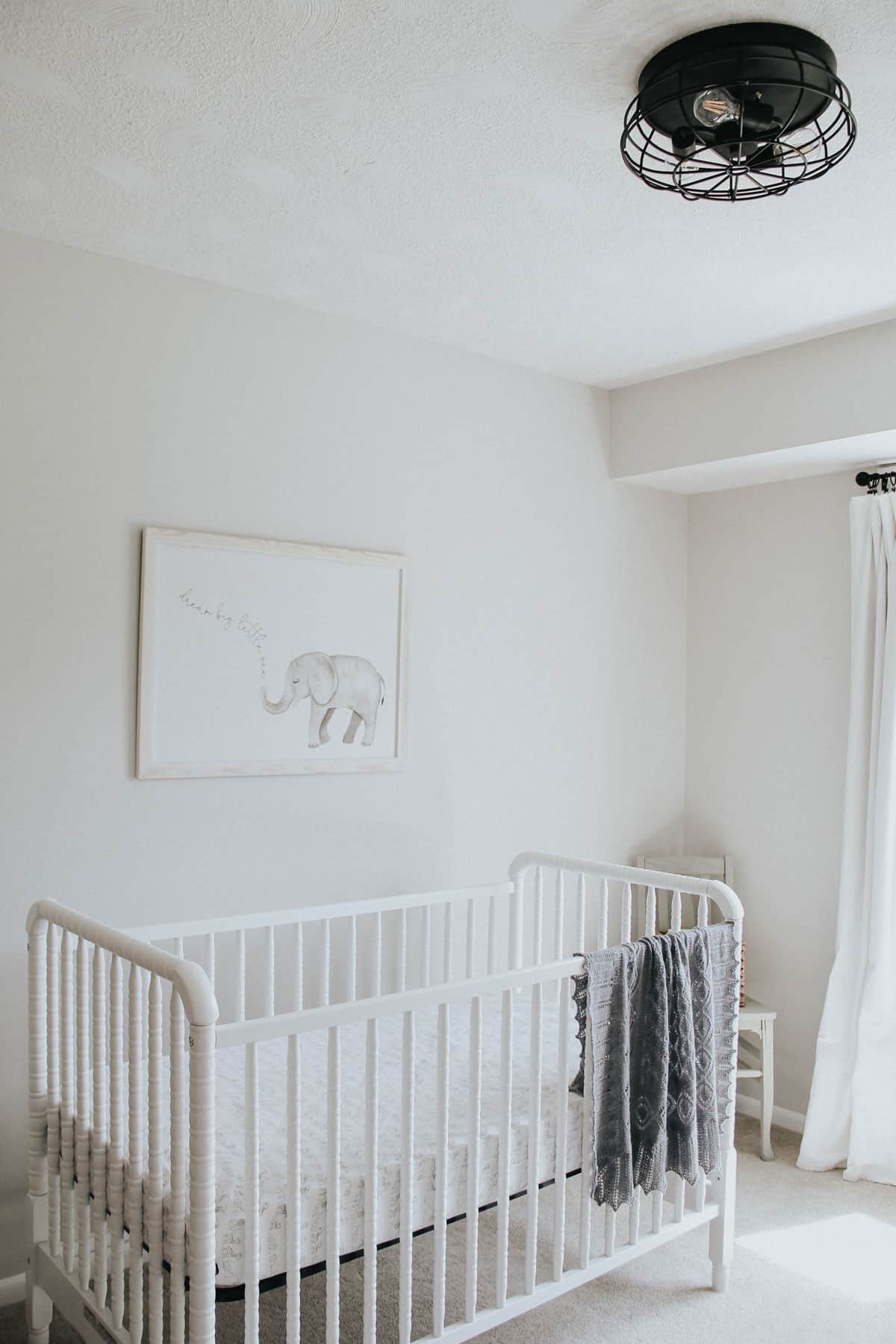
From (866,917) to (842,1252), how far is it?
943 millimetres

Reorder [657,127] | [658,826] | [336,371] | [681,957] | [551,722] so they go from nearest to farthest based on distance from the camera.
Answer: [657,127], [681,957], [336,371], [551,722], [658,826]

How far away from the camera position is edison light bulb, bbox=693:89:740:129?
5.77 feet

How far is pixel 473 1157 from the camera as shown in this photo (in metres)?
2.11

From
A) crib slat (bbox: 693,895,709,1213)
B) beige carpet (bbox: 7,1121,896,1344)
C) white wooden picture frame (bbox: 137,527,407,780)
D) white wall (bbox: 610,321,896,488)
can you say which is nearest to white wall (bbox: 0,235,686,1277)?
white wooden picture frame (bbox: 137,527,407,780)

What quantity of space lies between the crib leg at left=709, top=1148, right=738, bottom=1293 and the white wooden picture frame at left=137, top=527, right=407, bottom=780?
1.34 m

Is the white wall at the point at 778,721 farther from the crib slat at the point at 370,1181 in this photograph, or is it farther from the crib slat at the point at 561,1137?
the crib slat at the point at 370,1181

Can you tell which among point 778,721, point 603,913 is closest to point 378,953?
point 603,913

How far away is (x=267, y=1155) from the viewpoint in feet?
6.69

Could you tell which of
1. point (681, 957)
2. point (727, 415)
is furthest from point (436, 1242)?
point (727, 415)

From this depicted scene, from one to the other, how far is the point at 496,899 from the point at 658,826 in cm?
83

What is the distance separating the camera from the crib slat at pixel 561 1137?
229cm

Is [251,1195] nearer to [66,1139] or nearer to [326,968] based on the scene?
[66,1139]

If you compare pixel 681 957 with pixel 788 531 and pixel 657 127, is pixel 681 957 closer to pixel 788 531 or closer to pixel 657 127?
pixel 657 127

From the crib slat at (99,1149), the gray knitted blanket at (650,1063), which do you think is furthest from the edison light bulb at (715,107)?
the crib slat at (99,1149)
